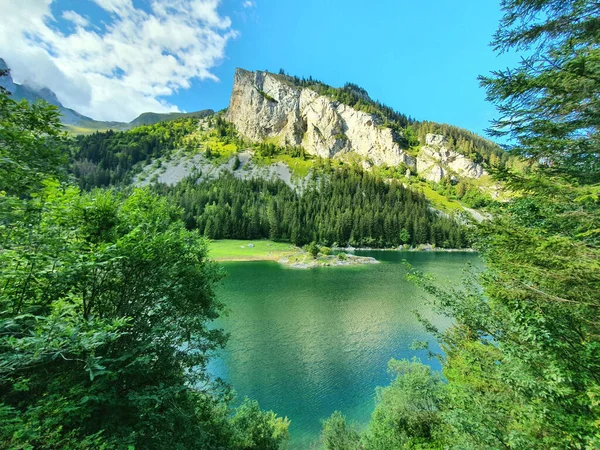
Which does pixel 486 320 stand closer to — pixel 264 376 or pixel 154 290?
pixel 154 290

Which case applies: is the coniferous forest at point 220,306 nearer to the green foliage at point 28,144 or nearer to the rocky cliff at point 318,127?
the green foliage at point 28,144

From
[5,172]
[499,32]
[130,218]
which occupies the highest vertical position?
[499,32]

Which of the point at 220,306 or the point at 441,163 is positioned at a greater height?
the point at 441,163

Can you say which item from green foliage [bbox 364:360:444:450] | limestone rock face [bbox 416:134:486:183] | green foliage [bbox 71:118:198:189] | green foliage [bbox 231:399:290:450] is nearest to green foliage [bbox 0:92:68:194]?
green foliage [bbox 231:399:290:450]

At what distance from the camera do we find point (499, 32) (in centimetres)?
565

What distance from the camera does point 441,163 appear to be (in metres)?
153

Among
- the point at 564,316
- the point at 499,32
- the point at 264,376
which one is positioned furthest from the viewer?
the point at 264,376

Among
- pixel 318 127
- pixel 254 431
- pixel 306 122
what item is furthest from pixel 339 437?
pixel 306 122

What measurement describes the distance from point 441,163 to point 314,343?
525 feet

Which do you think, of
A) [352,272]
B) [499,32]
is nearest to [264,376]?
[499,32]

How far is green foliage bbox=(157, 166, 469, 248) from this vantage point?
9200 centimetres

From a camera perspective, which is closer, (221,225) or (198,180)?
(221,225)

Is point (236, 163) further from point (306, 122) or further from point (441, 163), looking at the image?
point (441, 163)

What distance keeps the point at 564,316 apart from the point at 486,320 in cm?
344
